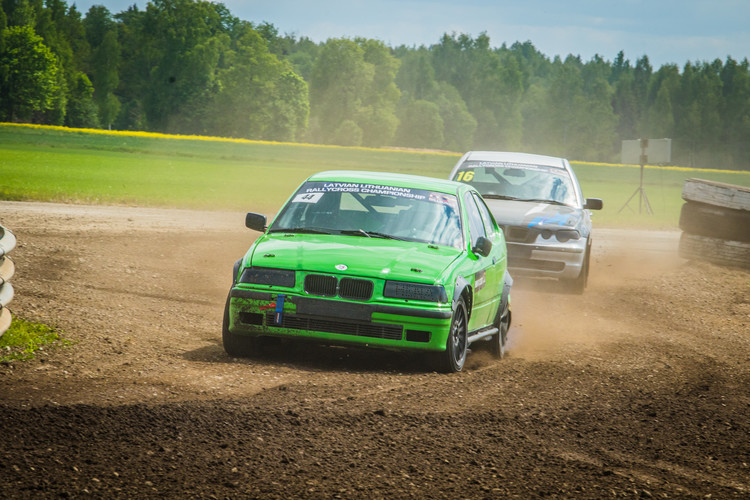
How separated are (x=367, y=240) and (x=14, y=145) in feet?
163

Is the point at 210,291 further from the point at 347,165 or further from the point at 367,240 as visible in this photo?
the point at 347,165

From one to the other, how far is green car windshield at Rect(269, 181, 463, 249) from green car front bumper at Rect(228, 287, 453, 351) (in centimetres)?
104

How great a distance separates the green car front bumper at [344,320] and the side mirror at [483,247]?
3.63 ft

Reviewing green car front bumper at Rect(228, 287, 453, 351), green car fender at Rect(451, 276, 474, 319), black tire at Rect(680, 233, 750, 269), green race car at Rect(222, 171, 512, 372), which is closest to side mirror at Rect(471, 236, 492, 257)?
green race car at Rect(222, 171, 512, 372)

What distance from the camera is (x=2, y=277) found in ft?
24.6

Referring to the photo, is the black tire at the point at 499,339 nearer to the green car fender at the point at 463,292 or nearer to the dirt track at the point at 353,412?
the dirt track at the point at 353,412

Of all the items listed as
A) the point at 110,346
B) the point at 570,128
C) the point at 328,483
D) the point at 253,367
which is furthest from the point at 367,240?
the point at 570,128

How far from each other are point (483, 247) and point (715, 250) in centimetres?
1065

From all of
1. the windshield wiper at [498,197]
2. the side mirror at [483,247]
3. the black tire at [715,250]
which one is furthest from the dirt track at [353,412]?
the black tire at [715,250]

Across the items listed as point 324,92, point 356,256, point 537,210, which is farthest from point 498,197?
point 324,92

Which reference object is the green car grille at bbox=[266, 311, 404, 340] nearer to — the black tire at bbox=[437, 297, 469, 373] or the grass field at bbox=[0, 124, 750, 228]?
the black tire at bbox=[437, 297, 469, 373]

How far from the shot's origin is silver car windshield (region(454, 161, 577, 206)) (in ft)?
46.9

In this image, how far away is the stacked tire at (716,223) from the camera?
56.0 feet

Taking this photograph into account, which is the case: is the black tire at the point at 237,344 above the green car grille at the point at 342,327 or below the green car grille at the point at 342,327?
below
